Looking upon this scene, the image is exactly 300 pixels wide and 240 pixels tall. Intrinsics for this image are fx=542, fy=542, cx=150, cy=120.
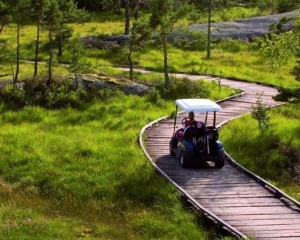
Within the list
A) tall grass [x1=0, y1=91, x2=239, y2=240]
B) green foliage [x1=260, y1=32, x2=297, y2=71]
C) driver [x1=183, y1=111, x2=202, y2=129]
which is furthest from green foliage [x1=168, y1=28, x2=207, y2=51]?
driver [x1=183, y1=111, x2=202, y2=129]

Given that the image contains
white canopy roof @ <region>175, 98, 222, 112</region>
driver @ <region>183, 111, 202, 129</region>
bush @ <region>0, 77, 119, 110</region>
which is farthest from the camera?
bush @ <region>0, 77, 119, 110</region>

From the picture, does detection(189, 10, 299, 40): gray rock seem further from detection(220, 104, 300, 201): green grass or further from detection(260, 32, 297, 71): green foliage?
detection(220, 104, 300, 201): green grass

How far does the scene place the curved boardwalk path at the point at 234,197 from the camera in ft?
49.1

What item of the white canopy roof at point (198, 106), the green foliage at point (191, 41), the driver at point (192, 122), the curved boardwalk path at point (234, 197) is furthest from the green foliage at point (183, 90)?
the green foliage at point (191, 41)

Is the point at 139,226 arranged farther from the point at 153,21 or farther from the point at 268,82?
the point at 268,82

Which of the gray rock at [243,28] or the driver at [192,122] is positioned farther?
the gray rock at [243,28]

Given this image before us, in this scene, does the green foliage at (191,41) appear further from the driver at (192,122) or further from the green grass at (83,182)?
the driver at (192,122)

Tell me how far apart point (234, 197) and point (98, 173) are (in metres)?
5.29

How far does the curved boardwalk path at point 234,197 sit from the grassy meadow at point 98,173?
0.52 m

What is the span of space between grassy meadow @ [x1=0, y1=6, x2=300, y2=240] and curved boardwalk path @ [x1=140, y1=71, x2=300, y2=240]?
20.7 inches

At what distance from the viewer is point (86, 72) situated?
3275 centimetres

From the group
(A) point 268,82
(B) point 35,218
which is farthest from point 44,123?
(A) point 268,82

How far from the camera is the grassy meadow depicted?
1565 centimetres

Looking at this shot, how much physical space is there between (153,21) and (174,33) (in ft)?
62.4
